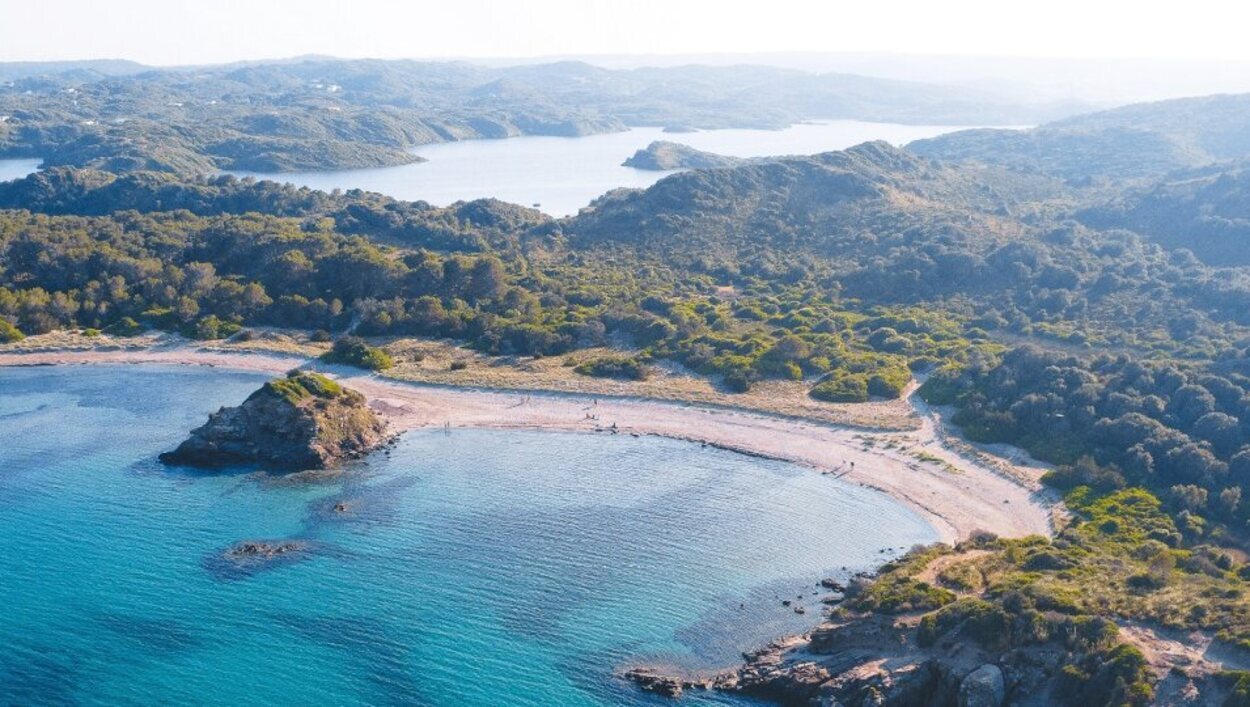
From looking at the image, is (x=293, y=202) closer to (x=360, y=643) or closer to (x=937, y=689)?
(x=360, y=643)

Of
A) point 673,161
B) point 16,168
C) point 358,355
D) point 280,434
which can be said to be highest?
point 673,161

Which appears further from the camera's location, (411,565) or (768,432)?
(768,432)

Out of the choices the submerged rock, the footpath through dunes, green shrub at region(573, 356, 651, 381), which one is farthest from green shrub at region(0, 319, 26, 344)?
the submerged rock

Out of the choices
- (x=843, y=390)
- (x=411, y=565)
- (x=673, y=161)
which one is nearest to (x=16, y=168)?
(x=673, y=161)

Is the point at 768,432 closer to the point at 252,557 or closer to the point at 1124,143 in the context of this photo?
the point at 252,557

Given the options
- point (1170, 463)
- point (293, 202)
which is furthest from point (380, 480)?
A: point (293, 202)

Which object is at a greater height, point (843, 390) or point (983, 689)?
point (843, 390)
